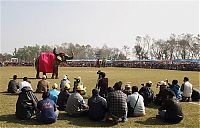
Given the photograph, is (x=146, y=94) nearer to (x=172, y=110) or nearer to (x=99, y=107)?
(x=172, y=110)

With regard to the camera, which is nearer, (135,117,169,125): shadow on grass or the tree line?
(135,117,169,125): shadow on grass

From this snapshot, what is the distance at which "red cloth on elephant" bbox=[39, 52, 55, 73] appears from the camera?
28950mm

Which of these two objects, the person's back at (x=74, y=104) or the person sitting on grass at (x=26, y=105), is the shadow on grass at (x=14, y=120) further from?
the person's back at (x=74, y=104)

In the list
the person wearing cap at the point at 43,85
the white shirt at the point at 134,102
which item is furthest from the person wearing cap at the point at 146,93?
the person wearing cap at the point at 43,85

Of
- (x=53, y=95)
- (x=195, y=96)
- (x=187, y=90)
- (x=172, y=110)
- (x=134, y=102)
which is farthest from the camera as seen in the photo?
(x=195, y=96)

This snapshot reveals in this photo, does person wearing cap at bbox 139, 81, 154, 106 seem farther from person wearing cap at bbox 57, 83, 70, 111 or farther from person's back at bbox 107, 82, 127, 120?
person wearing cap at bbox 57, 83, 70, 111

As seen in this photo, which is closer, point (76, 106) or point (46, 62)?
point (76, 106)

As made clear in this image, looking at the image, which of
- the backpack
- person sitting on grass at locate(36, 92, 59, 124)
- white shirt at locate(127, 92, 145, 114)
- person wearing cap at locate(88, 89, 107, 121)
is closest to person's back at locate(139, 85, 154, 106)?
white shirt at locate(127, 92, 145, 114)

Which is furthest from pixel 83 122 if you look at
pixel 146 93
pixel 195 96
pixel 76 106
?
pixel 195 96

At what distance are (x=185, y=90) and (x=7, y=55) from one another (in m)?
137

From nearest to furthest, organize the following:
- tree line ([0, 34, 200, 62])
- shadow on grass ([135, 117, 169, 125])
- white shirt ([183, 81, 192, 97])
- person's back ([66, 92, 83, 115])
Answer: shadow on grass ([135, 117, 169, 125]) < person's back ([66, 92, 83, 115]) < white shirt ([183, 81, 192, 97]) < tree line ([0, 34, 200, 62])

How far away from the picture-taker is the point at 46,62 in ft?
95.3

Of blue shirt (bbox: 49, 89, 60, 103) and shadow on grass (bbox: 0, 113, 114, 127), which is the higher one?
blue shirt (bbox: 49, 89, 60, 103)

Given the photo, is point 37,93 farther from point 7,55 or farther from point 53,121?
point 7,55
